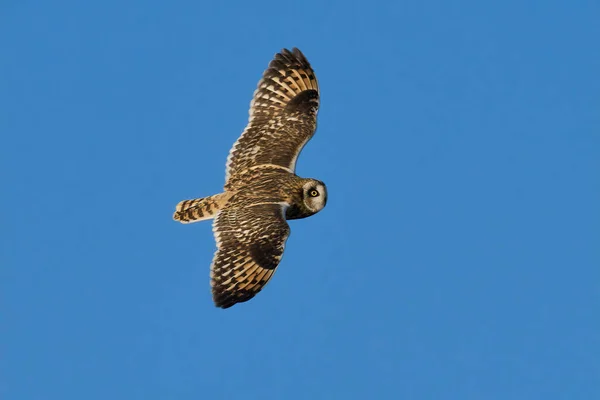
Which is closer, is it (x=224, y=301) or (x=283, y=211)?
(x=224, y=301)

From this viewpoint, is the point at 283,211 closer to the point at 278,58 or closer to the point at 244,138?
the point at 244,138

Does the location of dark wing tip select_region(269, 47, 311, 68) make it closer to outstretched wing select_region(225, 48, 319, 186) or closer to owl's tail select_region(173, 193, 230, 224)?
outstretched wing select_region(225, 48, 319, 186)

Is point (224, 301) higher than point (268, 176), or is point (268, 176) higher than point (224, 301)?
point (268, 176)

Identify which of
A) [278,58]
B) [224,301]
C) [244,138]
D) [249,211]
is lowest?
[224,301]

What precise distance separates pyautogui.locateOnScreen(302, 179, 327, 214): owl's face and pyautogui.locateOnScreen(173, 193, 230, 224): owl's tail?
1347 millimetres

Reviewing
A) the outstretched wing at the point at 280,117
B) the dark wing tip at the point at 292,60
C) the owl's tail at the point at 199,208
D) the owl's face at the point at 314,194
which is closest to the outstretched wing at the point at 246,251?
the owl's tail at the point at 199,208

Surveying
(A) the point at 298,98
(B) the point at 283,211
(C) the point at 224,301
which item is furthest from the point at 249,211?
(A) the point at 298,98

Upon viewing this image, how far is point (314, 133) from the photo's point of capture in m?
21.2

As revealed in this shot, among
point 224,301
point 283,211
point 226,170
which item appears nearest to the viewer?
point 224,301

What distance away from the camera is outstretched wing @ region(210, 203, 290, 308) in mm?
18078

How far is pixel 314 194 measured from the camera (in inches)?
766

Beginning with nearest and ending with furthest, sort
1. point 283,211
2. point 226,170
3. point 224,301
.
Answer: point 224,301 < point 283,211 < point 226,170

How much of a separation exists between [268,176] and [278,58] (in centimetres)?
275

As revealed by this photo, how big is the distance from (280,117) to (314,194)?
224 centimetres
